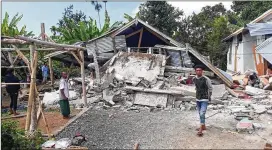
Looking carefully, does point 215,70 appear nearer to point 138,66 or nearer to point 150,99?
point 138,66

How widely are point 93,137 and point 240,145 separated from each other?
11.6ft

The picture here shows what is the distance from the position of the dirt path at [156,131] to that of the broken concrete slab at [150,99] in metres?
1.10

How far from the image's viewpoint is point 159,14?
29156mm

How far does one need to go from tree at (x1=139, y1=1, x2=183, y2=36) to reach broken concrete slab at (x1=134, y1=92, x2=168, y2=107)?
1742cm

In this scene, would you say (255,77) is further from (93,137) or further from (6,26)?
(6,26)

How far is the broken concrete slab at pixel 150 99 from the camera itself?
40.1 ft

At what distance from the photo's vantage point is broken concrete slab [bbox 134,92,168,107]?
40.1ft

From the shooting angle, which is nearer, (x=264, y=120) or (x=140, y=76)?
(x=264, y=120)

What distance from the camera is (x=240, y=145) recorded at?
6965mm

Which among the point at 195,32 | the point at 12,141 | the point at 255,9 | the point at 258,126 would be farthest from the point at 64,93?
the point at 255,9

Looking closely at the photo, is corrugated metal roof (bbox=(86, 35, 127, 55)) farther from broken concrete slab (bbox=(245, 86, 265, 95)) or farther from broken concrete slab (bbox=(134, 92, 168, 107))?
broken concrete slab (bbox=(245, 86, 265, 95))

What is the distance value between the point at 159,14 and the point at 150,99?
18.1m

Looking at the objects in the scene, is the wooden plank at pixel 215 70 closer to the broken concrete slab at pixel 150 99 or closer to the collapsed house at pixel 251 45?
the collapsed house at pixel 251 45

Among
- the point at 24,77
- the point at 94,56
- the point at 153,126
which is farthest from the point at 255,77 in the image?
the point at 24,77
